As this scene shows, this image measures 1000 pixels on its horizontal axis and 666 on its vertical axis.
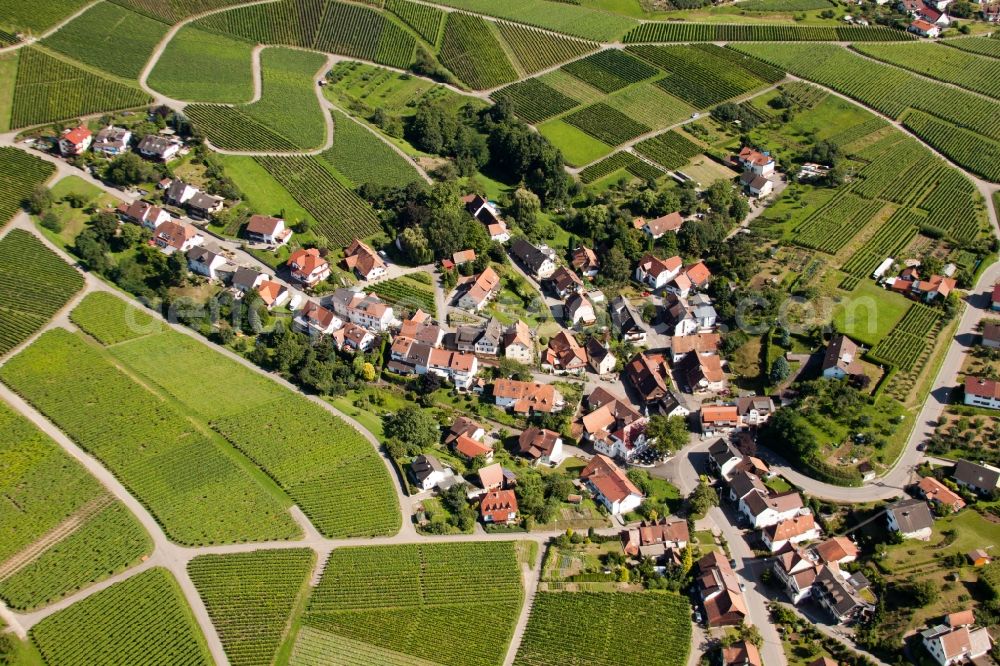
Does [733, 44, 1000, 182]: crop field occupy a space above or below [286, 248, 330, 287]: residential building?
above

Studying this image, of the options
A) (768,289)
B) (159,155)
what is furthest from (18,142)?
(768,289)

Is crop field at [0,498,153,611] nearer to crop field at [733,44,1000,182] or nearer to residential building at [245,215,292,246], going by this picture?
residential building at [245,215,292,246]

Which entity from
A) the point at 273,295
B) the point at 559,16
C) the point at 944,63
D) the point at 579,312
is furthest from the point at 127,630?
the point at 944,63

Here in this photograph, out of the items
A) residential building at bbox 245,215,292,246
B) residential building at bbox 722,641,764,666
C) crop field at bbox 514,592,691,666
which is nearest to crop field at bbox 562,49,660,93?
residential building at bbox 245,215,292,246

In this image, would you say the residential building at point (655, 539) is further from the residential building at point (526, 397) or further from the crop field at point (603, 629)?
the residential building at point (526, 397)

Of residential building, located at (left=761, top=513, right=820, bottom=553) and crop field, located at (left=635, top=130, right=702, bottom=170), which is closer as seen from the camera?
residential building, located at (left=761, top=513, right=820, bottom=553)

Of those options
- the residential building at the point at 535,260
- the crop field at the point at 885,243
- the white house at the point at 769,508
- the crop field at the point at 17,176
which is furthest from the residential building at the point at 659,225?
the crop field at the point at 17,176
